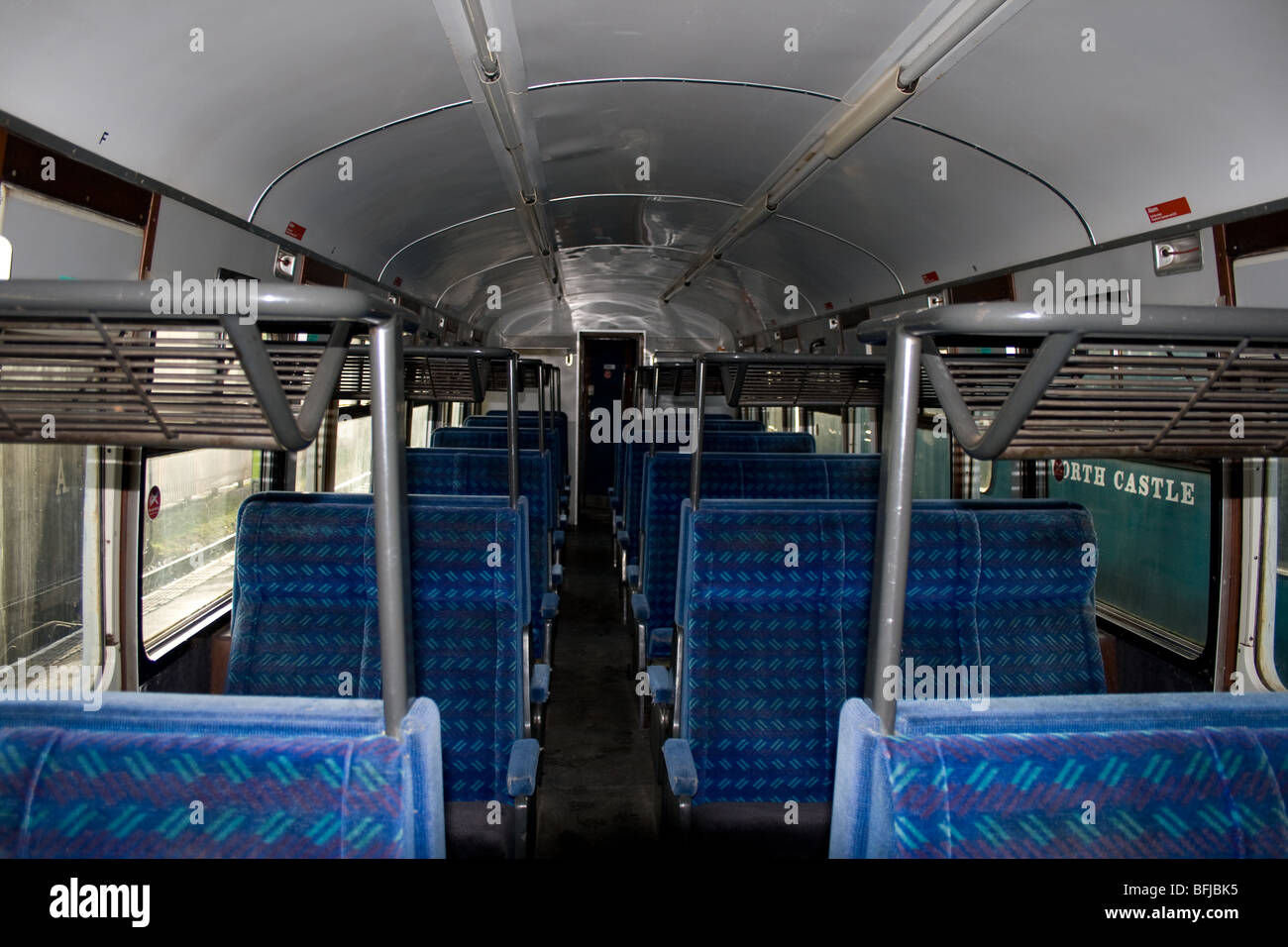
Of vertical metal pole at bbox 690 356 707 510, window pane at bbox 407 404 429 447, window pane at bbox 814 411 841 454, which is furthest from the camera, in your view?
window pane at bbox 814 411 841 454

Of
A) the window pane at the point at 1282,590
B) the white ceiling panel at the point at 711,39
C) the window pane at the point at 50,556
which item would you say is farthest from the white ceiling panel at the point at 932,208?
the window pane at the point at 50,556

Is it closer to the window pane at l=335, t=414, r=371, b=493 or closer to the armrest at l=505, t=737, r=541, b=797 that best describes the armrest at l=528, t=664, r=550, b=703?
the armrest at l=505, t=737, r=541, b=797

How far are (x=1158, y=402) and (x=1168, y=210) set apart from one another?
244 cm

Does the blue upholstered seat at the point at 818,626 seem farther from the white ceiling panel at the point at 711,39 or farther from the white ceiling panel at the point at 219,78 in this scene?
the white ceiling panel at the point at 219,78

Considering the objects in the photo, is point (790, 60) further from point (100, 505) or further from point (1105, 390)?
point (100, 505)

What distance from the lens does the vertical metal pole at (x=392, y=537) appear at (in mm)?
1188

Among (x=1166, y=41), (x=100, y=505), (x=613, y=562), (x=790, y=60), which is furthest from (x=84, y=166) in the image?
(x=613, y=562)

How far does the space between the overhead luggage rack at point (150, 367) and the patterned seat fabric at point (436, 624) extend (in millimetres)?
1442

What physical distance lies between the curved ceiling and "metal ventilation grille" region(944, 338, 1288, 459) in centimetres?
156

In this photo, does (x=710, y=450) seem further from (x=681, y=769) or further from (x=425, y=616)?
(x=681, y=769)

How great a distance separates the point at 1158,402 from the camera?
114 centimetres

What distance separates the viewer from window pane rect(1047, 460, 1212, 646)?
3.39 m

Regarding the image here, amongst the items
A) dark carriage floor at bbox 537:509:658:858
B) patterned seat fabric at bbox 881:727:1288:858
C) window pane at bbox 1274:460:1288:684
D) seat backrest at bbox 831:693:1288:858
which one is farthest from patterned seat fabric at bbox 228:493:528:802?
window pane at bbox 1274:460:1288:684

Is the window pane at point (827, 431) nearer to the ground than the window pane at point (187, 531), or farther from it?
farther from it
